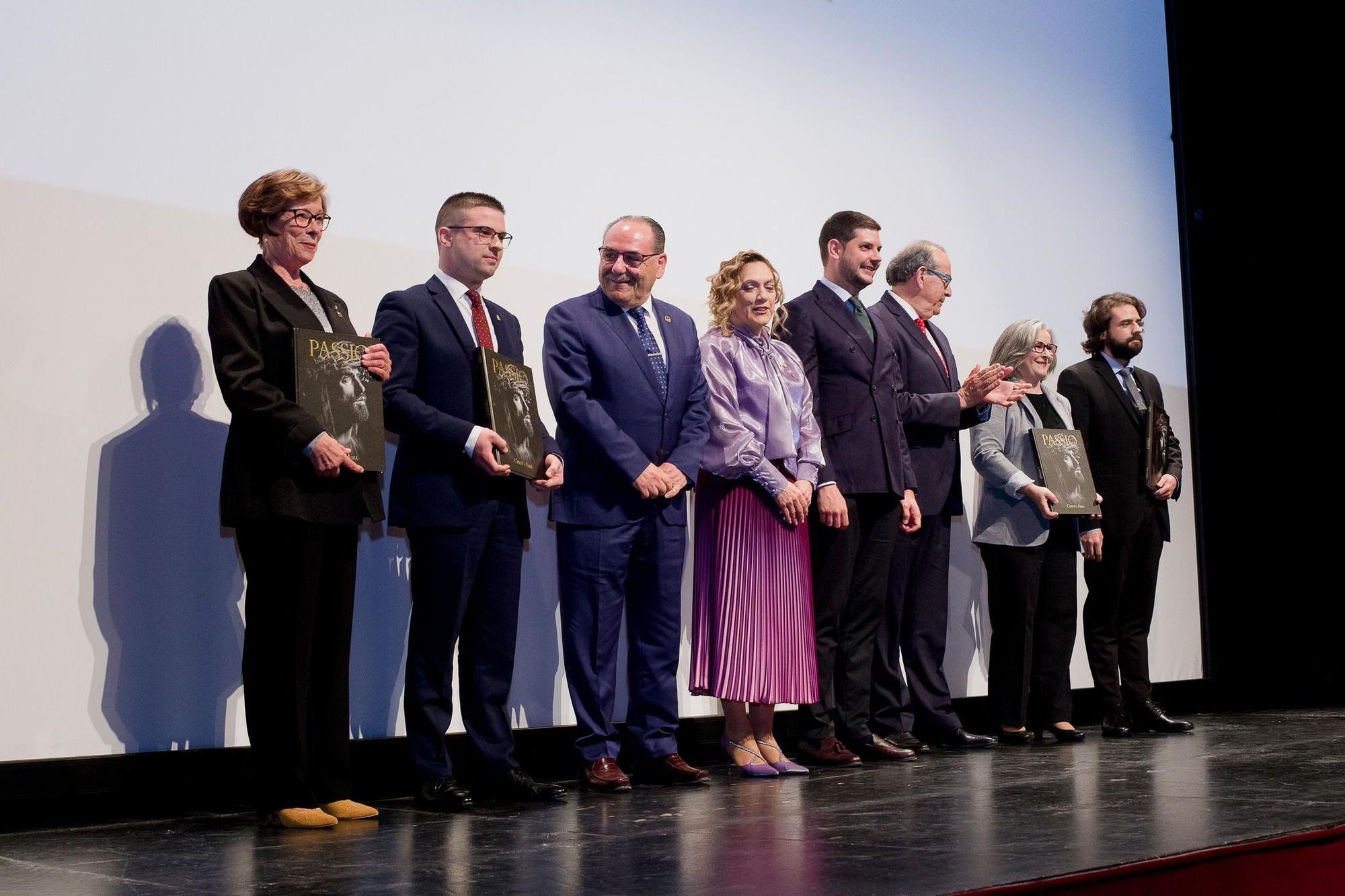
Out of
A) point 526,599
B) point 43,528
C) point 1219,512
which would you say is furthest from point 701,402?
point 1219,512

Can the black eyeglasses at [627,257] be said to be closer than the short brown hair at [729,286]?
Yes

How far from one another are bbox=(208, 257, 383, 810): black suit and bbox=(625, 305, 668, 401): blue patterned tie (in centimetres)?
96

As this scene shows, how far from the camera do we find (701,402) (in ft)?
12.6

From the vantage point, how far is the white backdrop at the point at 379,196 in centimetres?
328

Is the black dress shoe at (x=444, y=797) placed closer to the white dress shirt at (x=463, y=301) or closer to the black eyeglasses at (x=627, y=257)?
the white dress shirt at (x=463, y=301)

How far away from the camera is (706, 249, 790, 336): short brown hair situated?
3.96m

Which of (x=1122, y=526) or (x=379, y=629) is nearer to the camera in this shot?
(x=379, y=629)

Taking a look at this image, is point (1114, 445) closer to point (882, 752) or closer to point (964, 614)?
point (964, 614)

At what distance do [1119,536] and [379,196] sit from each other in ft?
9.40

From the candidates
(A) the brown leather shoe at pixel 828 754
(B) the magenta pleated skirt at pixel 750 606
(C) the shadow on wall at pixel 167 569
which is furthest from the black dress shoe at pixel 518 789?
(A) the brown leather shoe at pixel 828 754

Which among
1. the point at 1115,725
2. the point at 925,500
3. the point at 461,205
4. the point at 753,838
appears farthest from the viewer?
the point at 1115,725

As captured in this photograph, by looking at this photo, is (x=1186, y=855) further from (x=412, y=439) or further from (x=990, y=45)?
(x=990, y=45)

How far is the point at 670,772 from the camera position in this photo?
3660 millimetres

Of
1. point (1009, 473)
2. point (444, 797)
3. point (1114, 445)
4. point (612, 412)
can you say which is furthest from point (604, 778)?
point (1114, 445)
